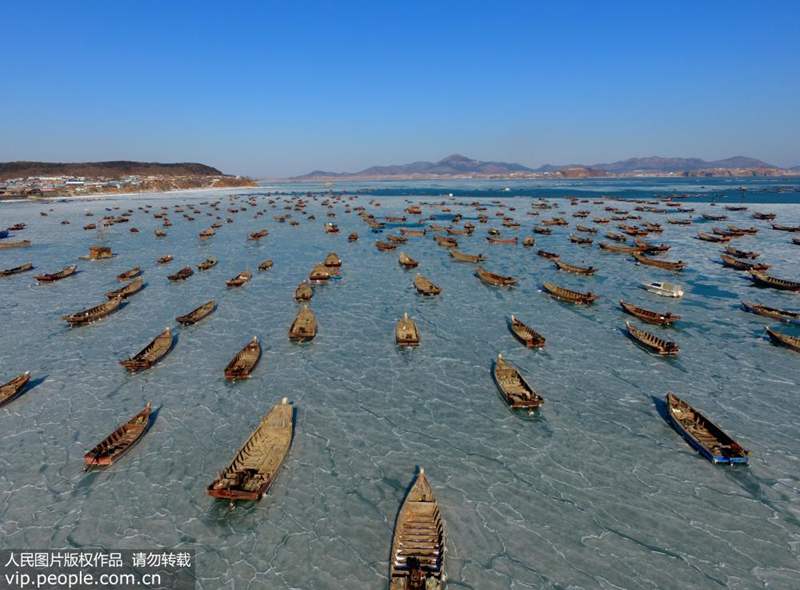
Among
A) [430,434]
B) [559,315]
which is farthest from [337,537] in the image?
[559,315]

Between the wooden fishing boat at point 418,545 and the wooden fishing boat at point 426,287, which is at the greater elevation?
the wooden fishing boat at point 426,287

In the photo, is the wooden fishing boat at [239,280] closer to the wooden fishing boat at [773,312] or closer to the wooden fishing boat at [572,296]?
the wooden fishing boat at [572,296]

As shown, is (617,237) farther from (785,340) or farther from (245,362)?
(245,362)

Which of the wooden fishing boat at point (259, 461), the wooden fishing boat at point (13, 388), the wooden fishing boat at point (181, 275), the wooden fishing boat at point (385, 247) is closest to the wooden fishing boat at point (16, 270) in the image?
the wooden fishing boat at point (181, 275)

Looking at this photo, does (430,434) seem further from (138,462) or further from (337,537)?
(138,462)

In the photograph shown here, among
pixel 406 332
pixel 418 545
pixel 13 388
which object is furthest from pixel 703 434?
pixel 13 388

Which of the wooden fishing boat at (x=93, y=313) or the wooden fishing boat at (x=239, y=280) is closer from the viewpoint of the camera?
the wooden fishing boat at (x=93, y=313)

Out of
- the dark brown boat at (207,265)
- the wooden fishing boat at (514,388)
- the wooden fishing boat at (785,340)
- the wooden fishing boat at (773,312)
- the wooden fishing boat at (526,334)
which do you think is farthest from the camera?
the dark brown boat at (207,265)

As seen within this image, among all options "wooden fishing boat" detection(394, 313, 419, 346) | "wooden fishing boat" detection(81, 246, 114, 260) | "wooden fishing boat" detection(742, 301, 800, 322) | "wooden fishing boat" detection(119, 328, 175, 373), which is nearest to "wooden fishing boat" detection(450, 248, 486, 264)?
"wooden fishing boat" detection(394, 313, 419, 346)

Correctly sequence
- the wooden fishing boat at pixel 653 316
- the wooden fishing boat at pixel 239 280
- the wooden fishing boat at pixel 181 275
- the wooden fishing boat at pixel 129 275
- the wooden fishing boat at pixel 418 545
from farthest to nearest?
the wooden fishing boat at pixel 129 275 < the wooden fishing boat at pixel 181 275 < the wooden fishing boat at pixel 239 280 < the wooden fishing boat at pixel 653 316 < the wooden fishing boat at pixel 418 545
